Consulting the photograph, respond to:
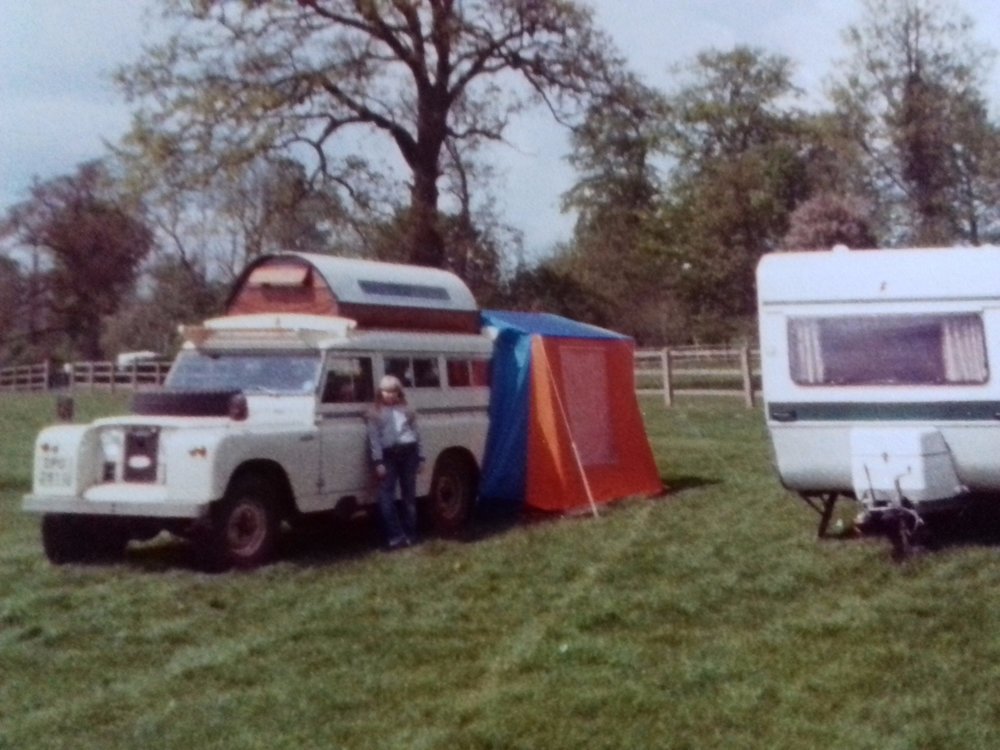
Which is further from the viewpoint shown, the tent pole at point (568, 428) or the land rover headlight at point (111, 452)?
the tent pole at point (568, 428)

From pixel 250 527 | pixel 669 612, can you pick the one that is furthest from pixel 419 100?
pixel 669 612

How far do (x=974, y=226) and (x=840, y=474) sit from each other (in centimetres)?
3447

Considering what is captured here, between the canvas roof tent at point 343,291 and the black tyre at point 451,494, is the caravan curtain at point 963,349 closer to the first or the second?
the black tyre at point 451,494

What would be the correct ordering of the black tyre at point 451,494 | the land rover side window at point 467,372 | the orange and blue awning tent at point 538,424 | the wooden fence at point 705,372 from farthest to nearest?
the wooden fence at point 705,372 < the orange and blue awning tent at point 538,424 < the land rover side window at point 467,372 < the black tyre at point 451,494

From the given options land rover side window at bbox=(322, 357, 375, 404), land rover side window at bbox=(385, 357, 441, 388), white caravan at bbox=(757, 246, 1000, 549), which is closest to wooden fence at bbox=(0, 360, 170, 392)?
land rover side window at bbox=(385, 357, 441, 388)

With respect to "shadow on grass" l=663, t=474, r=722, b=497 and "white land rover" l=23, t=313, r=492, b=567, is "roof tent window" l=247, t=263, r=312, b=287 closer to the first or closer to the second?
"white land rover" l=23, t=313, r=492, b=567

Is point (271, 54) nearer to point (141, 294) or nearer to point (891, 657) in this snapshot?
point (891, 657)

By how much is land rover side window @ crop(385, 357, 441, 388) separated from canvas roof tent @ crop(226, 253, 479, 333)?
1.34ft

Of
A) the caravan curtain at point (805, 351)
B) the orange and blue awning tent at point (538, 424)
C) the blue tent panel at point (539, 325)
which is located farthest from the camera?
the blue tent panel at point (539, 325)

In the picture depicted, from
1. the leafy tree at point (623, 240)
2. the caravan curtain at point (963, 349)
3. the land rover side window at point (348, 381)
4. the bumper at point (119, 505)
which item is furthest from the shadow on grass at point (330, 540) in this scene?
the leafy tree at point (623, 240)

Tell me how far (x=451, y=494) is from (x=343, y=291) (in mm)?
2338

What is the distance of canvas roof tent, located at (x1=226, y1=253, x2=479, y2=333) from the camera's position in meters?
13.2

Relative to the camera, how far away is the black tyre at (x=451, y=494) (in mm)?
13703

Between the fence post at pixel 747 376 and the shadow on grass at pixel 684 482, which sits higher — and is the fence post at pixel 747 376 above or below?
above
